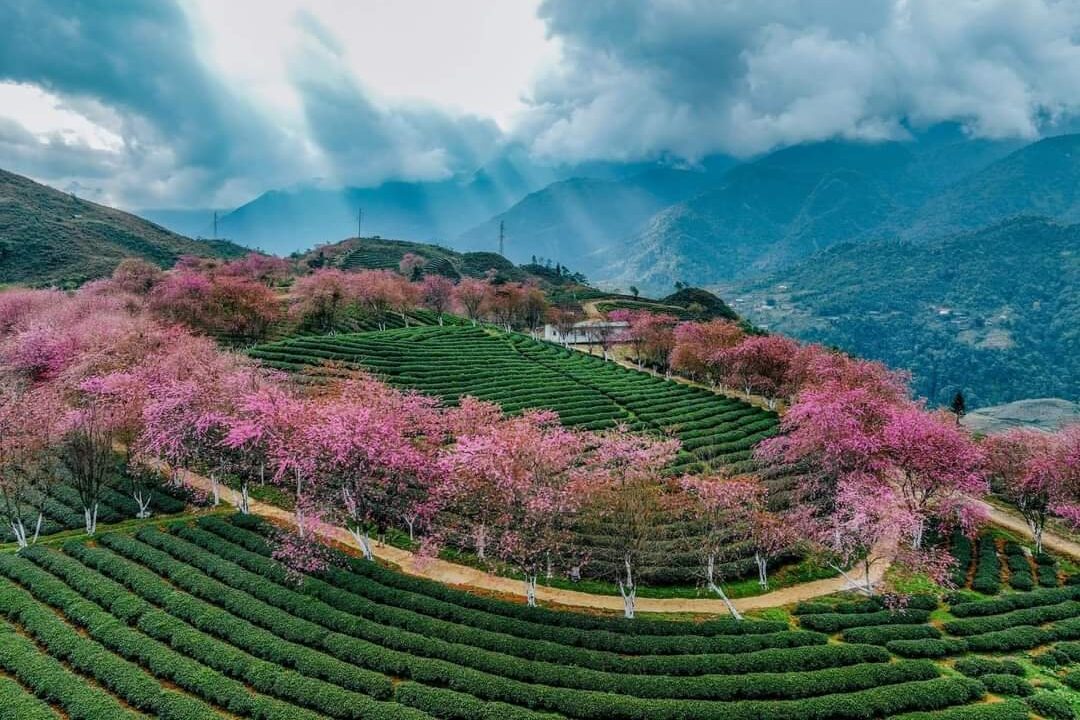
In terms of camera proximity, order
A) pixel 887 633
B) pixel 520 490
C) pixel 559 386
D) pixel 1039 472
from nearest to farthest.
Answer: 1. pixel 887 633
2. pixel 520 490
3. pixel 1039 472
4. pixel 559 386

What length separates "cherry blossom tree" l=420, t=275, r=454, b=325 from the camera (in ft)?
351

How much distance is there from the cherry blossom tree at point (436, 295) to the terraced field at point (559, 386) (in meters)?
23.5

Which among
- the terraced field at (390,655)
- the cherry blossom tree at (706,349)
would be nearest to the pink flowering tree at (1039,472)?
the terraced field at (390,655)

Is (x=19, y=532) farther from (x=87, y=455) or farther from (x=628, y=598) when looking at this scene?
(x=628, y=598)

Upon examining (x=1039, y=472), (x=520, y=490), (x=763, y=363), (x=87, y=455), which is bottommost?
(x=87, y=455)

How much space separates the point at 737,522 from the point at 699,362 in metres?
44.5

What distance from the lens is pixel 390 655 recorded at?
71.2 feet

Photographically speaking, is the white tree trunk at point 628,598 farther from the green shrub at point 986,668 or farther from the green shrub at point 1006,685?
the green shrub at point 1006,685

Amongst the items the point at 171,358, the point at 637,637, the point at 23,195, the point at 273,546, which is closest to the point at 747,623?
the point at 637,637

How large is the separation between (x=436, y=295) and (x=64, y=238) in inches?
3855

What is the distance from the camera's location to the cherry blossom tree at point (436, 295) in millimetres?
106875

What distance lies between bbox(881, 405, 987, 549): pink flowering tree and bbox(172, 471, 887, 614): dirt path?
6.20 m

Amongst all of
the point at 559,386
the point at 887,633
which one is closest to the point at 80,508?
the point at 887,633

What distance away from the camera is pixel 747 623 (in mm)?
26078
